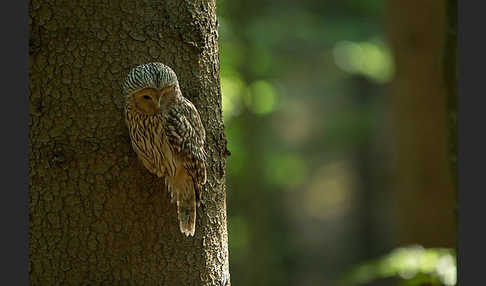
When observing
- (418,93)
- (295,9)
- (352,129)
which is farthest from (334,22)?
(352,129)

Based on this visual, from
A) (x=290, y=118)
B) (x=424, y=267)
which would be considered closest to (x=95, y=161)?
(x=424, y=267)

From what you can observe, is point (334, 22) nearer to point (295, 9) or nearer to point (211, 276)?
point (295, 9)

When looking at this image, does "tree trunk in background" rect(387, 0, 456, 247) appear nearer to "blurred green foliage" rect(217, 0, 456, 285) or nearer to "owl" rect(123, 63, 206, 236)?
"blurred green foliage" rect(217, 0, 456, 285)

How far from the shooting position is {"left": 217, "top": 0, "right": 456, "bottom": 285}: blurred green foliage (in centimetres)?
1021

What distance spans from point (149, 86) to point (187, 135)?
0.35 meters

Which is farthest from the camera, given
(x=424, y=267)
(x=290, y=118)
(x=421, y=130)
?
(x=290, y=118)

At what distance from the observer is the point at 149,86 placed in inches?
113

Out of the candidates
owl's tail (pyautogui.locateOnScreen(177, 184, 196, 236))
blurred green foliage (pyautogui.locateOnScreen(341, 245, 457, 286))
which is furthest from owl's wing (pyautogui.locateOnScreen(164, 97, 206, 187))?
blurred green foliage (pyautogui.locateOnScreen(341, 245, 457, 286))

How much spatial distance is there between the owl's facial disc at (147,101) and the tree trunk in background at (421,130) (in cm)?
565

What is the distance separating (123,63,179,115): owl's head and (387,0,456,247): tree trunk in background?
18.5ft

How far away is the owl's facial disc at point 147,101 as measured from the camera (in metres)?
2.94

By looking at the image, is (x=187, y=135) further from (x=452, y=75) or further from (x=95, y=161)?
(x=452, y=75)

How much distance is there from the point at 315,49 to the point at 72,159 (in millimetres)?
12642

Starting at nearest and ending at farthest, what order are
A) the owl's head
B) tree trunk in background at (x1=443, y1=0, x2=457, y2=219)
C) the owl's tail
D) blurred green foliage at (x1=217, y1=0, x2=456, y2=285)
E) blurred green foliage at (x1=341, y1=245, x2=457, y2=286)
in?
the owl's head, the owl's tail, tree trunk in background at (x1=443, y1=0, x2=457, y2=219), blurred green foliage at (x1=341, y1=245, x2=457, y2=286), blurred green foliage at (x1=217, y1=0, x2=456, y2=285)
